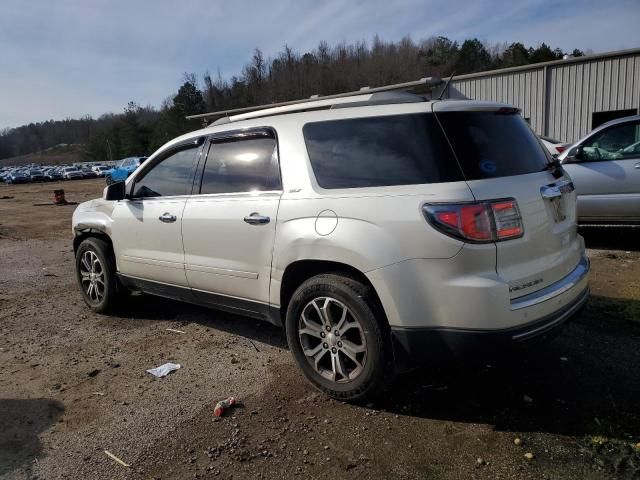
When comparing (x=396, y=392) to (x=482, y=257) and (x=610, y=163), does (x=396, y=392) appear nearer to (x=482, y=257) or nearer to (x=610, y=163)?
(x=482, y=257)

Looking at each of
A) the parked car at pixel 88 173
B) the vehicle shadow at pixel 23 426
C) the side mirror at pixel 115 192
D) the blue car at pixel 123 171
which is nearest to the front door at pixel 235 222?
the side mirror at pixel 115 192

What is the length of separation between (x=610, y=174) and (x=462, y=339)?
5.32m

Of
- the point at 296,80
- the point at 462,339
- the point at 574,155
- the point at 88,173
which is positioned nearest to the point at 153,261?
the point at 462,339

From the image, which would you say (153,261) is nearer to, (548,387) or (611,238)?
(548,387)

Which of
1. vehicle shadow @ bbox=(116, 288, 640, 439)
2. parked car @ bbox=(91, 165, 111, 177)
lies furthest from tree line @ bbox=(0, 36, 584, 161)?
vehicle shadow @ bbox=(116, 288, 640, 439)

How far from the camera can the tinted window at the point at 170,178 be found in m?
4.34

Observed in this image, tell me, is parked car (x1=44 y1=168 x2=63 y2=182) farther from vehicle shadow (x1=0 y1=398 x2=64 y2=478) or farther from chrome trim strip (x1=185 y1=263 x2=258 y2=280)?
vehicle shadow (x1=0 y1=398 x2=64 y2=478)

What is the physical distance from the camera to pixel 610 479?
2.41 m

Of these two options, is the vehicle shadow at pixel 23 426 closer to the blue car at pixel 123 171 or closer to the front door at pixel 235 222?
the front door at pixel 235 222

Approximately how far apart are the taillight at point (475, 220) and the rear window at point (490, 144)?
20 centimetres

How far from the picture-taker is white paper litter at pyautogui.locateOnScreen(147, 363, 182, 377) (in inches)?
152

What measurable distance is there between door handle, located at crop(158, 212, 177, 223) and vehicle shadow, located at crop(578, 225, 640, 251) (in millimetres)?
6000

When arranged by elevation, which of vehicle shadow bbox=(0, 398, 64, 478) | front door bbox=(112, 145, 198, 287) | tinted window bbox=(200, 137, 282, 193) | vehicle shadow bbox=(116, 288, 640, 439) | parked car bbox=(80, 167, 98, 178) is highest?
tinted window bbox=(200, 137, 282, 193)

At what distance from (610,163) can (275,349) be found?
5.37 metres
